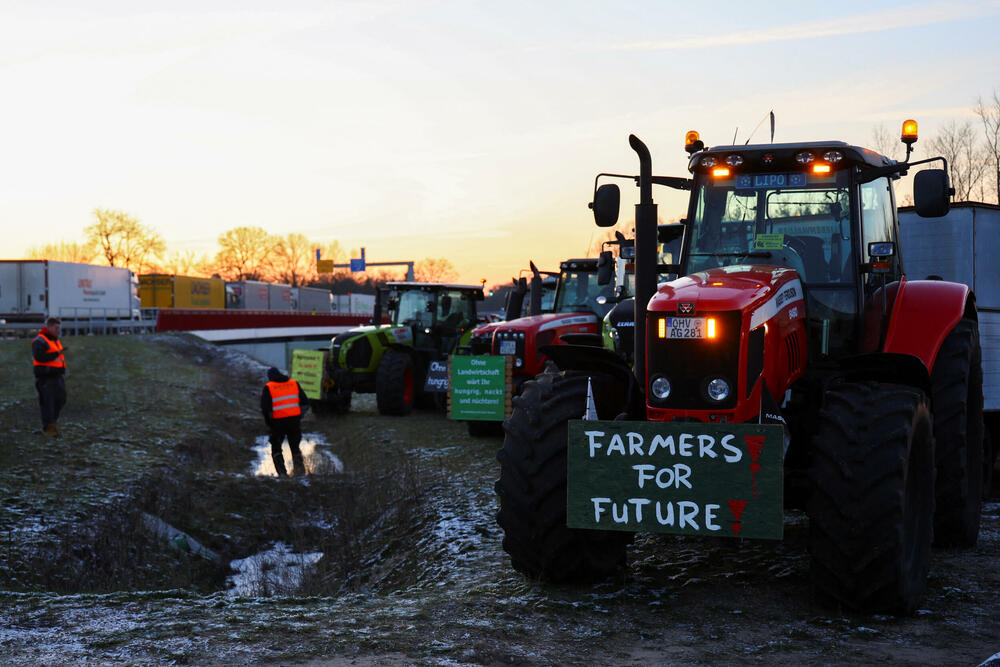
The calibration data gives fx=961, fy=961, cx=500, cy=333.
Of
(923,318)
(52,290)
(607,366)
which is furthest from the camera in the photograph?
(52,290)

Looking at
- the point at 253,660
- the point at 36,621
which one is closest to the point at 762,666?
the point at 253,660

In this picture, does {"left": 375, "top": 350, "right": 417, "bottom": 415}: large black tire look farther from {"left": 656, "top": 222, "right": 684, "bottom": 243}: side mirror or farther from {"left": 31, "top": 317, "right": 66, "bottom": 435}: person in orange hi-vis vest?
{"left": 656, "top": 222, "right": 684, "bottom": 243}: side mirror

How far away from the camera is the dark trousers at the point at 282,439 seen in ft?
45.8

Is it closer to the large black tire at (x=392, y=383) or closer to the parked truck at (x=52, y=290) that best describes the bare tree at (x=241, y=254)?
the parked truck at (x=52, y=290)

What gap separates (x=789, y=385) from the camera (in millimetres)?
5867

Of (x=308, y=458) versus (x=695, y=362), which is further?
(x=308, y=458)

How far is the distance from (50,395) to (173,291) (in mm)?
38681

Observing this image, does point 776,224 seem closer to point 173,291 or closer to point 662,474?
point 662,474

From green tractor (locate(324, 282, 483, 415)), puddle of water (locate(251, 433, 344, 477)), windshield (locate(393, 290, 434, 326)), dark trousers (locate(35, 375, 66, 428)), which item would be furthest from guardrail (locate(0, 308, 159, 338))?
dark trousers (locate(35, 375, 66, 428))

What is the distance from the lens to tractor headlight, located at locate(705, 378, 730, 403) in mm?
5402

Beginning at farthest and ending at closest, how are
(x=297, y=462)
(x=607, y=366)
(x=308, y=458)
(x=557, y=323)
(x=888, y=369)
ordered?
1. (x=308, y=458)
2. (x=557, y=323)
3. (x=297, y=462)
4. (x=607, y=366)
5. (x=888, y=369)

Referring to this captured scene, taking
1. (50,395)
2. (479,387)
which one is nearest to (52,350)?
(50,395)

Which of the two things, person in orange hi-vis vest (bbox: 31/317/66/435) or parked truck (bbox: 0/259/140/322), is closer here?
person in orange hi-vis vest (bbox: 31/317/66/435)

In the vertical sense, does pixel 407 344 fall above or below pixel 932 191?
below
